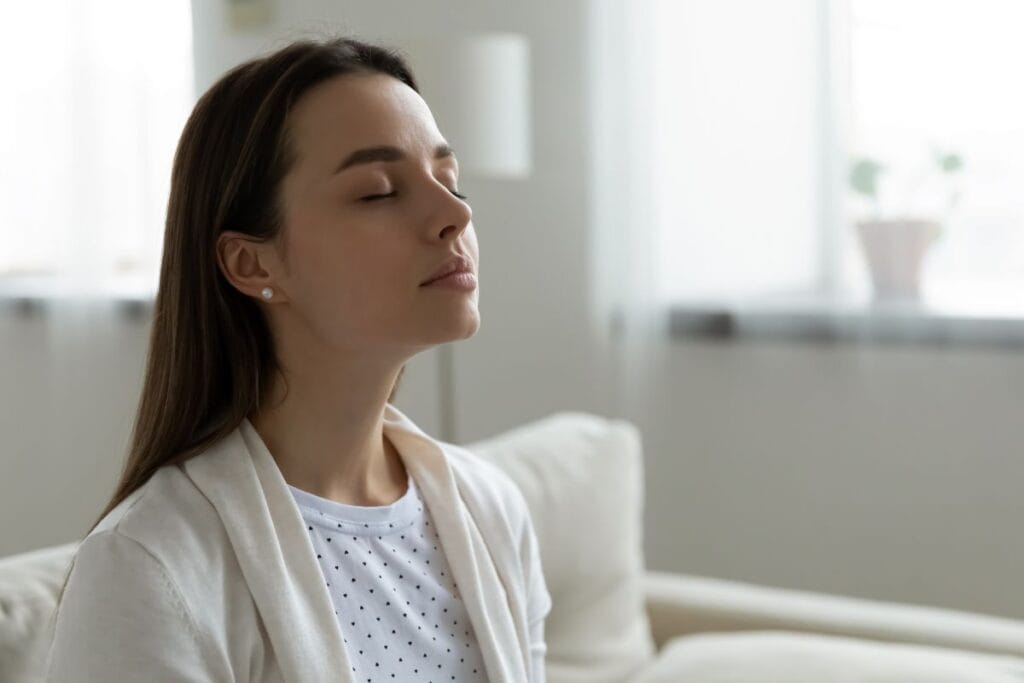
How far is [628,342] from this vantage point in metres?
3.06

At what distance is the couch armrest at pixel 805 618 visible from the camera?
1961 mm

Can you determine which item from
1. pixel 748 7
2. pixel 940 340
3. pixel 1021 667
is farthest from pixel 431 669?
pixel 748 7

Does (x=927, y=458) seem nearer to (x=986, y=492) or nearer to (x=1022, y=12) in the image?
(x=986, y=492)

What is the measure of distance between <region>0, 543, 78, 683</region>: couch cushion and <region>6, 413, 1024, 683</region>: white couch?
0.69m

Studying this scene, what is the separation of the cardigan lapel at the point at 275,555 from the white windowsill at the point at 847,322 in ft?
6.28

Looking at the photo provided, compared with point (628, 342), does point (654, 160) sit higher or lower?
higher

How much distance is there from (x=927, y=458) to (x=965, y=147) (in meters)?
0.64

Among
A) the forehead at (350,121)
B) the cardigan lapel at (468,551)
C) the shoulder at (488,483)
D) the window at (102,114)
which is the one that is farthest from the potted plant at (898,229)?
the window at (102,114)

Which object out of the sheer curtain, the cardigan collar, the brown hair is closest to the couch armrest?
the cardigan collar

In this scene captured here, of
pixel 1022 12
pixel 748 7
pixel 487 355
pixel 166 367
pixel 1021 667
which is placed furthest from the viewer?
pixel 487 355

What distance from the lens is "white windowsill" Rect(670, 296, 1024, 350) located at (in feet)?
8.94

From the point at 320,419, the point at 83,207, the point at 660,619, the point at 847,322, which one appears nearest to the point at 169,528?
the point at 320,419

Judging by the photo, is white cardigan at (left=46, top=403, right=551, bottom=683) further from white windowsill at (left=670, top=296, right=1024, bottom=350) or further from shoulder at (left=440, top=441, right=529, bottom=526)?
white windowsill at (left=670, top=296, right=1024, bottom=350)

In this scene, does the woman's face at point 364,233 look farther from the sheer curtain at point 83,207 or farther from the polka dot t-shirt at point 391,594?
Result: the sheer curtain at point 83,207
